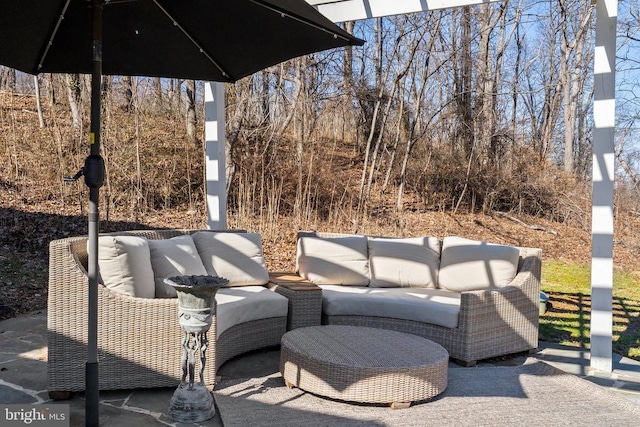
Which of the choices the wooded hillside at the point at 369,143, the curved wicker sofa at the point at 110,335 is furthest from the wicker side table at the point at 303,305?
the wooded hillside at the point at 369,143

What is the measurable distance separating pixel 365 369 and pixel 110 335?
1.35 m

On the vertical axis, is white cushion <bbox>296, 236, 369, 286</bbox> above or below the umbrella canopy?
below

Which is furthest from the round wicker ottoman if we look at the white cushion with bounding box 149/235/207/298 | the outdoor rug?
the white cushion with bounding box 149/235/207/298

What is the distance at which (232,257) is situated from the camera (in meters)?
4.08

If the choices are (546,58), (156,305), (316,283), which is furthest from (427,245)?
(546,58)

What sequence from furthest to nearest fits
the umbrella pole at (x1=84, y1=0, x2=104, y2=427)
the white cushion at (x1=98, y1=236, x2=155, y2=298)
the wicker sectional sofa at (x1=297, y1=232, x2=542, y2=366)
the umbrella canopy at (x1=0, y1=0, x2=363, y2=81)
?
the wicker sectional sofa at (x1=297, y1=232, x2=542, y2=366) → the white cushion at (x1=98, y1=236, x2=155, y2=298) → the umbrella canopy at (x1=0, y1=0, x2=363, y2=81) → the umbrella pole at (x1=84, y1=0, x2=104, y2=427)

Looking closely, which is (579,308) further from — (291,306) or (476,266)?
(291,306)

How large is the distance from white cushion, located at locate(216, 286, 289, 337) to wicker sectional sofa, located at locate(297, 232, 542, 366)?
0.39 metres

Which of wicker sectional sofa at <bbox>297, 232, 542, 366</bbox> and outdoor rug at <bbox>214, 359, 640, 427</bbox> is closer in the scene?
outdoor rug at <bbox>214, 359, 640, 427</bbox>

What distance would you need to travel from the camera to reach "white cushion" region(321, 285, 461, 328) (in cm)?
372

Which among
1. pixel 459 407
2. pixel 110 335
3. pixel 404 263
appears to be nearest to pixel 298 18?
pixel 110 335

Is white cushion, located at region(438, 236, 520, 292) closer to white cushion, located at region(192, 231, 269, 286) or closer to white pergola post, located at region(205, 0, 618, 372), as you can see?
white pergola post, located at region(205, 0, 618, 372)

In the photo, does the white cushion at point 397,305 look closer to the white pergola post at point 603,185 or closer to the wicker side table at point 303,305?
the wicker side table at point 303,305

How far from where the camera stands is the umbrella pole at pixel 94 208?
7.69ft
